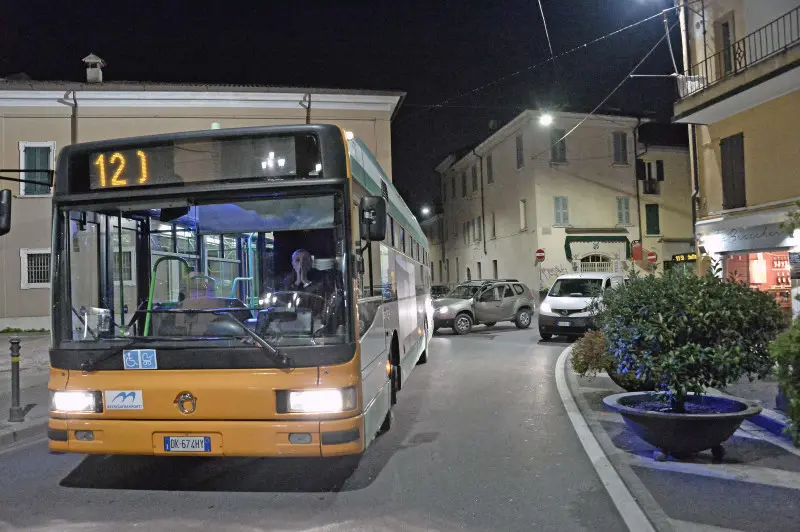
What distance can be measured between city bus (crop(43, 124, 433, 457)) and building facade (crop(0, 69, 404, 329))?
64.4 feet

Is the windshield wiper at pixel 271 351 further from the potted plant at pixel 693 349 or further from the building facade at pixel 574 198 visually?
the building facade at pixel 574 198

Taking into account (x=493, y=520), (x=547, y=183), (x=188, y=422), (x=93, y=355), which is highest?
(x=547, y=183)

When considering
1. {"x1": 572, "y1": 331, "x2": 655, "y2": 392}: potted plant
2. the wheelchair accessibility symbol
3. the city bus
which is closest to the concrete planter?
the city bus

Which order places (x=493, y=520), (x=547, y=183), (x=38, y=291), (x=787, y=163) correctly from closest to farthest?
(x=493, y=520)
(x=787, y=163)
(x=38, y=291)
(x=547, y=183)

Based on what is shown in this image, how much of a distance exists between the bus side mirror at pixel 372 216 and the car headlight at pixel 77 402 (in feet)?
7.83

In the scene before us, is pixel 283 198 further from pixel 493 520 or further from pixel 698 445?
pixel 698 445

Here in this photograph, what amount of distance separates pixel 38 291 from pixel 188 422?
875 inches

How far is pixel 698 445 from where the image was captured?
18.2 feet

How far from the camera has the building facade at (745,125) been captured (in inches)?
603

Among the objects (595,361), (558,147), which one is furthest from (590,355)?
(558,147)

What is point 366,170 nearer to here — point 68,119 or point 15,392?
point 15,392

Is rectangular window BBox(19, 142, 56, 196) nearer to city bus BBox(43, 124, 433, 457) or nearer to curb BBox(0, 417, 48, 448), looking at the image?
curb BBox(0, 417, 48, 448)

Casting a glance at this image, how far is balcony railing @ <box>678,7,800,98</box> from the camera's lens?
15.0 meters

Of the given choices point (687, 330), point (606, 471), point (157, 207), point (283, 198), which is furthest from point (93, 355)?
point (687, 330)
